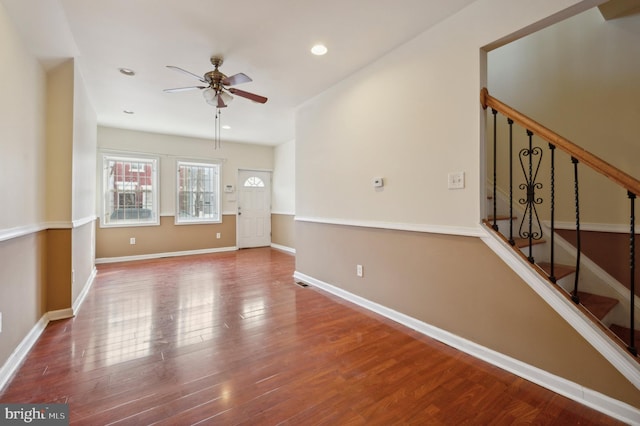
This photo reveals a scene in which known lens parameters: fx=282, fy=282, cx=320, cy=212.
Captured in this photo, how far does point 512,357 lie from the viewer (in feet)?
6.41

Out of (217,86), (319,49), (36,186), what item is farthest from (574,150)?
(36,186)

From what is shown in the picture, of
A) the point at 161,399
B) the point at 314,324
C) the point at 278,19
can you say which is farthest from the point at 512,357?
the point at 278,19

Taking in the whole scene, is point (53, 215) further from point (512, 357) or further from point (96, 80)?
point (512, 357)

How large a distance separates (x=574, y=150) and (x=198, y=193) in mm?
6471

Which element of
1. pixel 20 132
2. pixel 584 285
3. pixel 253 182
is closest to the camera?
pixel 20 132

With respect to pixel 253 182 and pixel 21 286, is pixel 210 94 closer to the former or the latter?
pixel 21 286

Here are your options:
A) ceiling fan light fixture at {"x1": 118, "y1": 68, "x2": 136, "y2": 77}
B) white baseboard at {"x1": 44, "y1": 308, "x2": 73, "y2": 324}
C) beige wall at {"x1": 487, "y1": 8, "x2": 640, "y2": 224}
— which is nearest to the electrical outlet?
beige wall at {"x1": 487, "y1": 8, "x2": 640, "y2": 224}

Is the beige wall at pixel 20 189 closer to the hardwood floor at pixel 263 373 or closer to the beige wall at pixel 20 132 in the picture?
the beige wall at pixel 20 132

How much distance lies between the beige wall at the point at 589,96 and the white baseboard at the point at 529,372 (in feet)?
4.72

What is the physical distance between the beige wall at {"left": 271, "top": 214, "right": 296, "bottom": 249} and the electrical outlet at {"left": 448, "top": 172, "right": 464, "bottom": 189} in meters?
4.58

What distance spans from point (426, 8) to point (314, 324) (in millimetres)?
2837

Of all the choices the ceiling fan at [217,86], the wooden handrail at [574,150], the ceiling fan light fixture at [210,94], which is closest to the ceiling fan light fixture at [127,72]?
the ceiling fan at [217,86]

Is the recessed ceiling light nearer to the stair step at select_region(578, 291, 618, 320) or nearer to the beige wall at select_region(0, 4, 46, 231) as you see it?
the beige wall at select_region(0, 4, 46, 231)

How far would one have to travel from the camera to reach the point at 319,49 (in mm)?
2736
